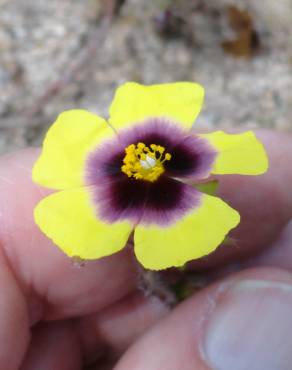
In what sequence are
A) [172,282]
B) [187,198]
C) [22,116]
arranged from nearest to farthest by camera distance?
[187,198], [172,282], [22,116]

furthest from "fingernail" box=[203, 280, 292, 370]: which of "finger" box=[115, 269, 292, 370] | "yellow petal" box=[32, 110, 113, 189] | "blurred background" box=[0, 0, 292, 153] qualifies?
"blurred background" box=[0, 0, 292, 153]

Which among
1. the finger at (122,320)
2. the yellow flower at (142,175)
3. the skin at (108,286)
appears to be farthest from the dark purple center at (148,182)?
the finger at (122,320)

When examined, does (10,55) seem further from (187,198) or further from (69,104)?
(187,198)

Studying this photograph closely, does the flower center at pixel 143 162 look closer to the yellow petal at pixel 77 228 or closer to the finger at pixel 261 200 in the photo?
the yellow petal at pixel 77 228

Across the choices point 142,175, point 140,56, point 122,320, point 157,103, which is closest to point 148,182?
point 142,175

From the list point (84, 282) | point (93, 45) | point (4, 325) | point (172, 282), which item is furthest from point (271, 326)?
point (93, 45)

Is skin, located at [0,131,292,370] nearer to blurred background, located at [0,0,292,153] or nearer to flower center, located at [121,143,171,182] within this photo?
flower center, located at [121,143,171,182]
